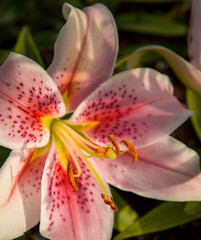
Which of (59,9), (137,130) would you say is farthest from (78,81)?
(59,9)

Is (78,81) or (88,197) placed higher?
(78,81)

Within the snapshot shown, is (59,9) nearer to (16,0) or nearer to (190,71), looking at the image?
(16,0)

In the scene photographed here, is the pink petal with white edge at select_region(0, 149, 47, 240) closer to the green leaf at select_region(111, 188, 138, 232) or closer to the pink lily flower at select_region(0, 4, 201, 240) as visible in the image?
the pink lily flower at select_region(0, 4, 201, 240)

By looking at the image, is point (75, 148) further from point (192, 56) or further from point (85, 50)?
point (192, 56)

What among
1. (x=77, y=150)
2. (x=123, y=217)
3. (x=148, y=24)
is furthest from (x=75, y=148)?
(x=148, y=24)

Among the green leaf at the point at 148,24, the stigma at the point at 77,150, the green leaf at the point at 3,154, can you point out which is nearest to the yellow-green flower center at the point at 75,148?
the stigma at the point at 77,150

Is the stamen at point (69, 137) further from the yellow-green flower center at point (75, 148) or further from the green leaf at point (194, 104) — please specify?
the green leaf at point (194, 104)
